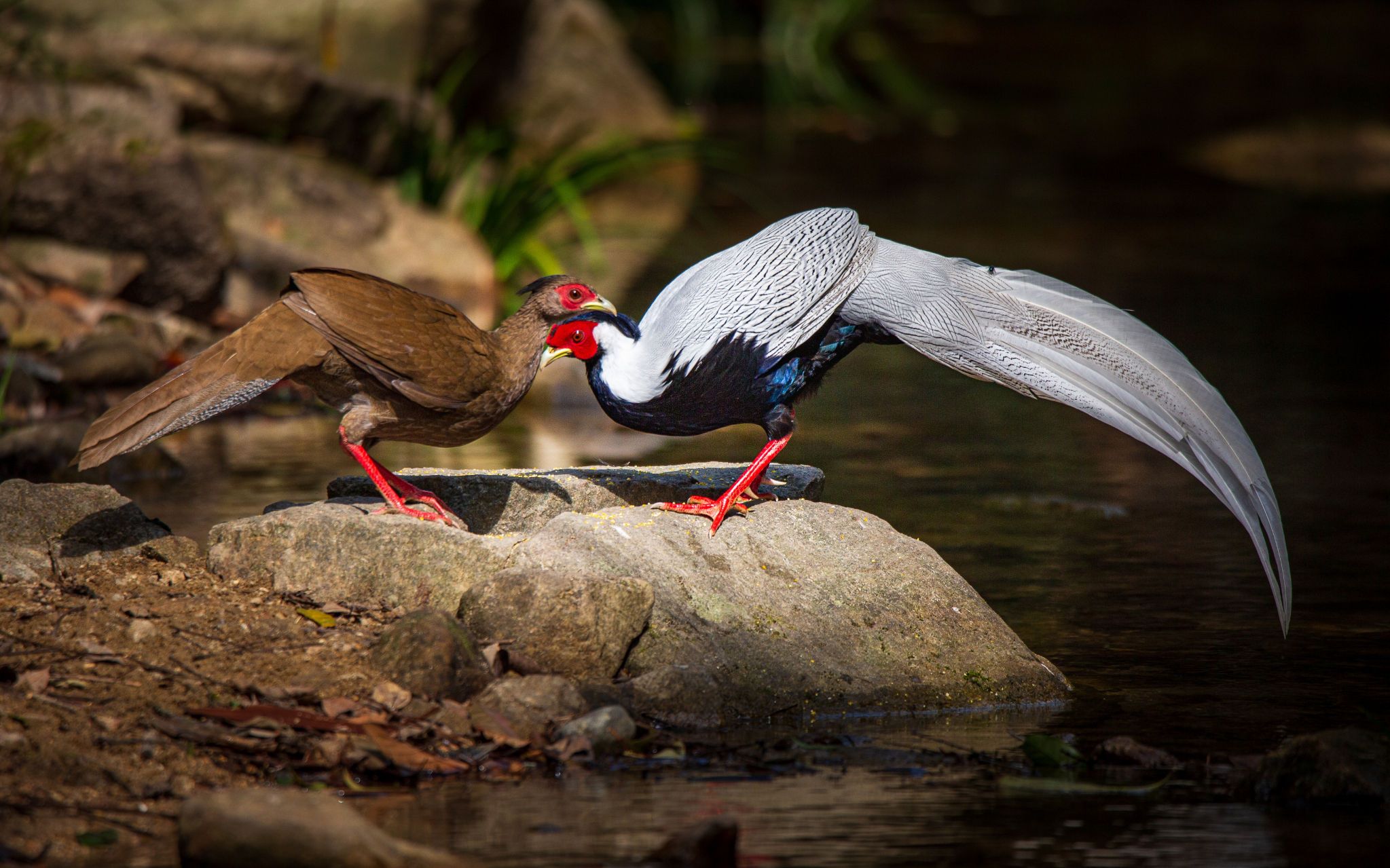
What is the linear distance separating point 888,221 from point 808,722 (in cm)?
996

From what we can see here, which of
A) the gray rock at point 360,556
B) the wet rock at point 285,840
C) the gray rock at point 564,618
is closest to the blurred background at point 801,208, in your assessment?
the wet rock at point 285,840

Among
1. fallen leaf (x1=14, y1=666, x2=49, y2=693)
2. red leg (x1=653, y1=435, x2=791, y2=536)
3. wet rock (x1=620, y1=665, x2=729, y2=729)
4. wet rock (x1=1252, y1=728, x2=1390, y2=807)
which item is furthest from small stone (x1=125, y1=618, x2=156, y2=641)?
wet rock (x1=1252, y1=728, x2=1390, y2=807)

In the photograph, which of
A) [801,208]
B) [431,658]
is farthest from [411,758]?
[801,208]

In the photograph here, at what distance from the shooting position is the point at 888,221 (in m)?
14.4

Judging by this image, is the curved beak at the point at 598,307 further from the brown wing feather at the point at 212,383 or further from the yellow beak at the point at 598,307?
the brown wing feather at the point at 212,383

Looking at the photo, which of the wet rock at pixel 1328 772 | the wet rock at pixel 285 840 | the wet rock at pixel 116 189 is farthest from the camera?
the wet rock at pixel 116 189

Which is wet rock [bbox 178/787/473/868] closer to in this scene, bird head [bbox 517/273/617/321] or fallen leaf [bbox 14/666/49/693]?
fallen leaf [bbox 14/666/49/693]

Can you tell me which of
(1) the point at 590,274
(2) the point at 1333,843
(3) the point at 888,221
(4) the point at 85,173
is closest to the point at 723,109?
(3) the point at 888,221

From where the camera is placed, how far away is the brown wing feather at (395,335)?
200 inches

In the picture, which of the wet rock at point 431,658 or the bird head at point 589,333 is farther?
the bird head at point 589,333

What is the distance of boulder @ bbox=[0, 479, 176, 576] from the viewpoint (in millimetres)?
5125

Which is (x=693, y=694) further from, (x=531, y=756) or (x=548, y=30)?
(x=548, y=30)

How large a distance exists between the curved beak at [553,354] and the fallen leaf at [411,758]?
4.85 ft

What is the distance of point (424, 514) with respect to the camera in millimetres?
5238
